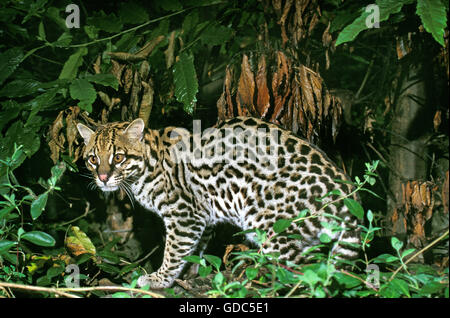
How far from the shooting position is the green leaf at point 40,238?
2.98 meters

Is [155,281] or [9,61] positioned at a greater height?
[9,61]

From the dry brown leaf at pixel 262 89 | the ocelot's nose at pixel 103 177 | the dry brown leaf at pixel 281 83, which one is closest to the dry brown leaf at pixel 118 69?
the ocelot's nose at pixel 103 177

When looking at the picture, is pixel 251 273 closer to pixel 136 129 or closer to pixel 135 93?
pixel 136 129

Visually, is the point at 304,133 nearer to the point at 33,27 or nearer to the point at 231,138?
the point at 231,138

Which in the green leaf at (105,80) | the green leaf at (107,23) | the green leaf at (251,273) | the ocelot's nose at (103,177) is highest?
the green leaf at (107,23)

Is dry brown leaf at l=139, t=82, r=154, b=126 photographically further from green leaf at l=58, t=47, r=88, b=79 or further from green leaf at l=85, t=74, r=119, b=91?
green leaf at l=58, t=47, r=88, b=79

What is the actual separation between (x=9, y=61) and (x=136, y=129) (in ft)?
3.97

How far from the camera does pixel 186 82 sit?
3.67 m

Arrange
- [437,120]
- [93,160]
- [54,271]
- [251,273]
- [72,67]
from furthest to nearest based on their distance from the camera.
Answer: [437,120] < [93,160] < [72,67] < [54,271] < [251,273]

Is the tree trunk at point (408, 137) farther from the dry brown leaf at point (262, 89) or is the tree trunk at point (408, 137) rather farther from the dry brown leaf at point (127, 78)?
the dry brown leaf at point (127, 78)

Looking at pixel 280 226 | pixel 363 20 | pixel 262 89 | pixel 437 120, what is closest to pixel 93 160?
pixel 262 89

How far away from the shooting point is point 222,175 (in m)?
4.08

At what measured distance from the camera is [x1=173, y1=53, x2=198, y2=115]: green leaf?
3.61 metres
